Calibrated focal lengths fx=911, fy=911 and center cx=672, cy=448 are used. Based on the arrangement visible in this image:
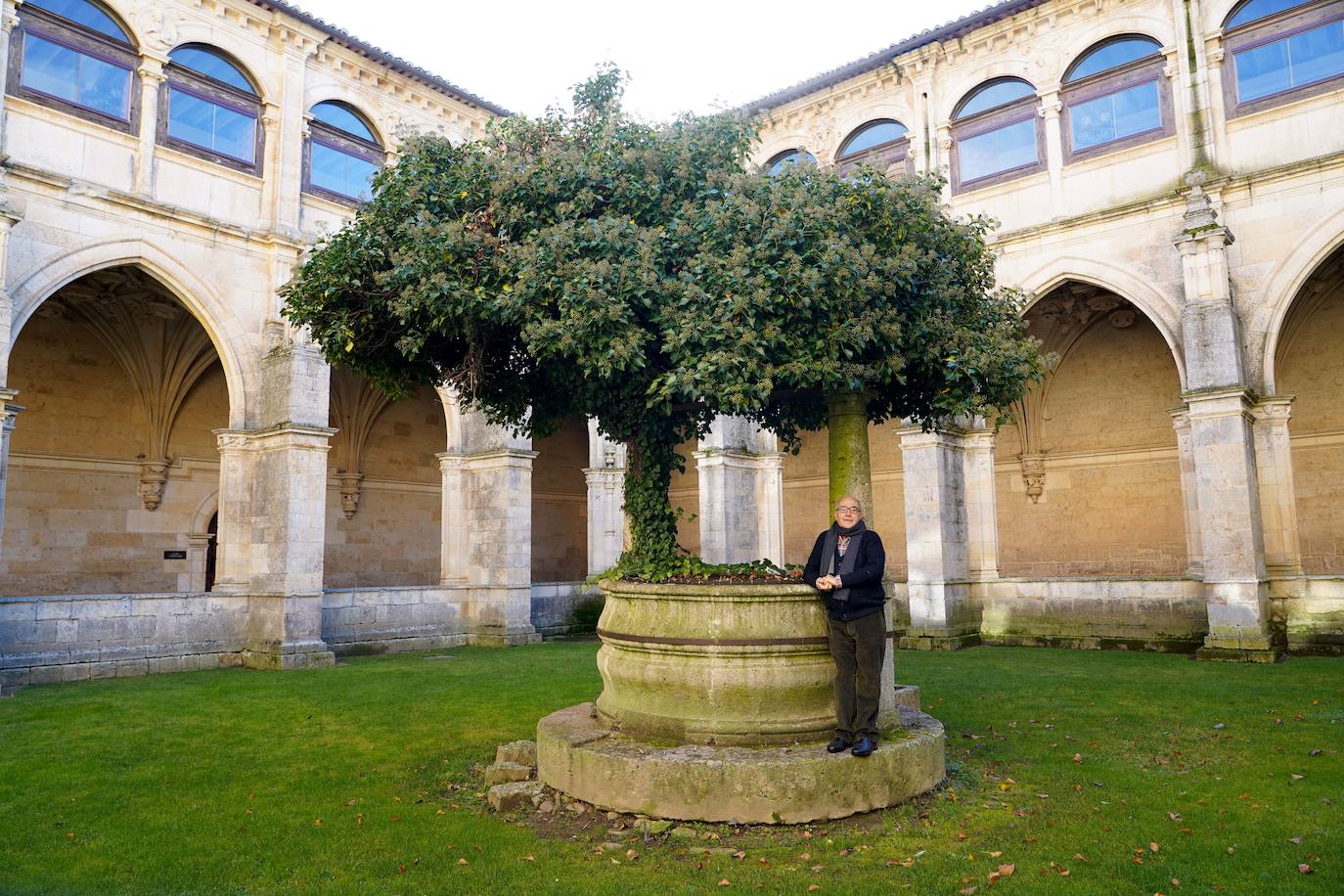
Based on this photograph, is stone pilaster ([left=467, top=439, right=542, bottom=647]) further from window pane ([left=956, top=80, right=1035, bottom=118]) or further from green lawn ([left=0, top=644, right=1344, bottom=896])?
window pane ([left=956, top=80, right=1035, bottom=118])

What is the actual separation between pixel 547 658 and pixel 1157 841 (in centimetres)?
A: 1030

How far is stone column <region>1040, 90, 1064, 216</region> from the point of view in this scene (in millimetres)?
16281

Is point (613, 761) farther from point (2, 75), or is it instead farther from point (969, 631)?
point (2, 75)

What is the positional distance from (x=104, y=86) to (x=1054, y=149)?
15.7m

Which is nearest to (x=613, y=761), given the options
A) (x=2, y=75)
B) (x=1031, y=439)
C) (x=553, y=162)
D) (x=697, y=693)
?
(x=697, y=693)

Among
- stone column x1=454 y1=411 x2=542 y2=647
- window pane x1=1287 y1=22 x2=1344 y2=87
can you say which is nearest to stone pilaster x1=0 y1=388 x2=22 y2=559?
stone column x1=454 y1=411 x2=542 y2=647

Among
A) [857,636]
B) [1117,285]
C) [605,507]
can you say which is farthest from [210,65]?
[1117,285]

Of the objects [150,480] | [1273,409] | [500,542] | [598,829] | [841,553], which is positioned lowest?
[598,829]

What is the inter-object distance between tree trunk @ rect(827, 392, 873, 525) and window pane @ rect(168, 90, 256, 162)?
514 inches

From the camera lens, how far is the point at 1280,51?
14.3 m

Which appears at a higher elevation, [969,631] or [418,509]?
[418,509]

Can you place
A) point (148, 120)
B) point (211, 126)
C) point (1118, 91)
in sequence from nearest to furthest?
1. point (148, 120)
2. point (211, 126)
3. point (1118, 91)

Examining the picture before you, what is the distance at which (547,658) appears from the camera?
1409 centimetres

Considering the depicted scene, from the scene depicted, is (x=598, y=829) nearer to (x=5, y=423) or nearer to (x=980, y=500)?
(x=5, y=423)
